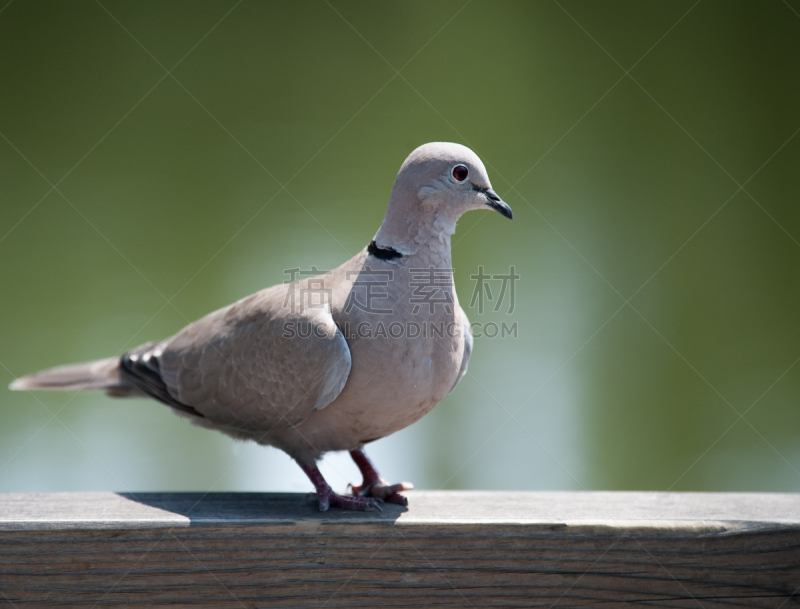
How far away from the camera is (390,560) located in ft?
5.49

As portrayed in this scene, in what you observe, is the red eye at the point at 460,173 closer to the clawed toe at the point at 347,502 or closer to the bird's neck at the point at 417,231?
the bird's neck at the point at 417,231

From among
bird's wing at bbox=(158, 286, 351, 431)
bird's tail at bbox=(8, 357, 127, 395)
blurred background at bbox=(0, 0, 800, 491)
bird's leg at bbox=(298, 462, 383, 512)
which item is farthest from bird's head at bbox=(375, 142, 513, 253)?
blurred background at bbox=(0, 0, 800, 491)

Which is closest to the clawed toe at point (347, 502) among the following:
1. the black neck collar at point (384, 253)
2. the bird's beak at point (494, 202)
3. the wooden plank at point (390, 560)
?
the wooden plank at point (390, 560)

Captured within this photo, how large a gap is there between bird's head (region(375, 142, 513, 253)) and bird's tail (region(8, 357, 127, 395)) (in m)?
1.18

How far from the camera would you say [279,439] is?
2.22 m

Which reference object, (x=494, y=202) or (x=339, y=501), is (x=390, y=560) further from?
(x=494, y=202)

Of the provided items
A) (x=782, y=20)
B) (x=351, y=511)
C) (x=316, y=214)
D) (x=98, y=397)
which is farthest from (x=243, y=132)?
(x=782, y=20)

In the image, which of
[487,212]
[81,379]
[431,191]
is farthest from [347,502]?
[487,212]

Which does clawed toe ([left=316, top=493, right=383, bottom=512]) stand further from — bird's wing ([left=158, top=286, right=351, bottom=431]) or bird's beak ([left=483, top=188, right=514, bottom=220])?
bird's beak ([left=483, top=188, right=514, bottom=220])

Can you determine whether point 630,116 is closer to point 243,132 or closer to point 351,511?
point 243,132

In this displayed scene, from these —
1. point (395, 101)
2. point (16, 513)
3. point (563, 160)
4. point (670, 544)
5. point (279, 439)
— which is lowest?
point (16, 513)

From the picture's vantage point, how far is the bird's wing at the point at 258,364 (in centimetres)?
200

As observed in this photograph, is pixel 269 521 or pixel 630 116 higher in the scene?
pixel 630 116

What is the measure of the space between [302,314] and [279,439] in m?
0.42
